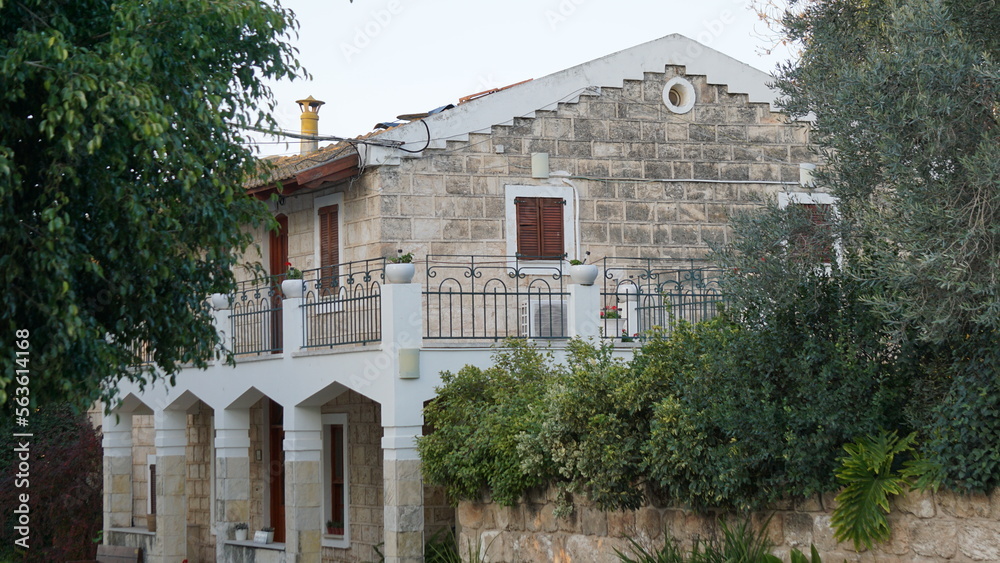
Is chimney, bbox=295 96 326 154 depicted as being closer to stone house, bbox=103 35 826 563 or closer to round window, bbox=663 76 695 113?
stone house, bbox=103 35 826 563

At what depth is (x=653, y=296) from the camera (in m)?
15.0

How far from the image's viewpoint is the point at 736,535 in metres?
8.95

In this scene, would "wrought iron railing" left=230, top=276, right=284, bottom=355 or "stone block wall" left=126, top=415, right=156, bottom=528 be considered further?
"stone block wall" left=126, top=415, right=156, bottom=528

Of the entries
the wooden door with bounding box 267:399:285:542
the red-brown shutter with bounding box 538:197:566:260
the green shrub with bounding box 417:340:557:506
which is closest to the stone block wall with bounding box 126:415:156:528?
the wooden door with bounding box 267:399:285:542

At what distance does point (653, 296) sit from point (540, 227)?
2566mm

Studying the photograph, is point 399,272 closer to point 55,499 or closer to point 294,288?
point 294,288

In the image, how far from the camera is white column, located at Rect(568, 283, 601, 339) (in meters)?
14.0

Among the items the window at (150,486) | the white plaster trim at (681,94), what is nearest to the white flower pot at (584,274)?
the white plaster trim at (681,94)

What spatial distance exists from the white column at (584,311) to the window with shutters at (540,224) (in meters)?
2.79

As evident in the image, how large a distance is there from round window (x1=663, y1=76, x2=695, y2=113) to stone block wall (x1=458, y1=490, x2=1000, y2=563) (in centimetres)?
764

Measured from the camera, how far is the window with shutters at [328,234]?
17156mm

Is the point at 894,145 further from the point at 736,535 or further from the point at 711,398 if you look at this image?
the point at 736,535

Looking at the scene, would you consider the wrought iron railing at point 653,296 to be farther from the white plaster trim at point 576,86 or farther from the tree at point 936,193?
the tree at point 936,193

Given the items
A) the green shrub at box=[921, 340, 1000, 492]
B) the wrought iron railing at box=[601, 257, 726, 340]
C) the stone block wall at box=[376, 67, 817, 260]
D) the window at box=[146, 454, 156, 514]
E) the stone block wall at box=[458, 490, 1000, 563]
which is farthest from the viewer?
the window at box=[146, 454, 156, 514]
